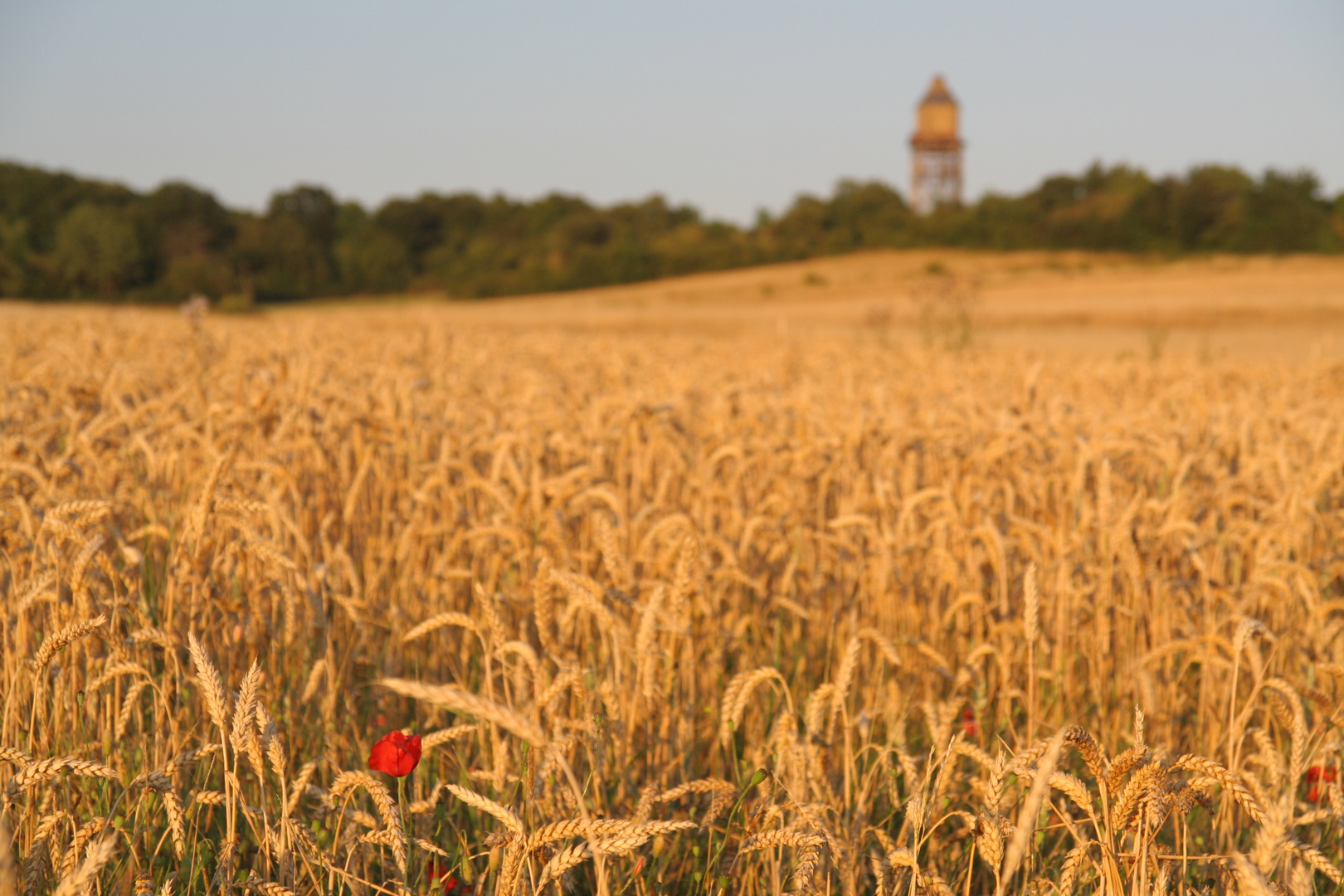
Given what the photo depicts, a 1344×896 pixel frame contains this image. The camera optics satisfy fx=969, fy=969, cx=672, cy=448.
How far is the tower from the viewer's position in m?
72.7

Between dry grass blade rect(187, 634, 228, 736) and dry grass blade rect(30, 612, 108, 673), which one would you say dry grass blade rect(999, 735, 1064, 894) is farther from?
dry grass blade rect(30, 612, 108, 673)

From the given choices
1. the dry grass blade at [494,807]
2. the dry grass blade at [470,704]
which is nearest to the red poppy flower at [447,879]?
the dry grass blade at [494,807]

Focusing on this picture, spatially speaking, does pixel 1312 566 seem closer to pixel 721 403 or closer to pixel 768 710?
pixel 768 710

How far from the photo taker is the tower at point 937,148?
238 feet

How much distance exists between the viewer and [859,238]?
4444cm

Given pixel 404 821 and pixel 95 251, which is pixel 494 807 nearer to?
pixel 404 821

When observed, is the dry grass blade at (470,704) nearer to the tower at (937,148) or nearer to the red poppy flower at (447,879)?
the red poppy flower at (447,879)

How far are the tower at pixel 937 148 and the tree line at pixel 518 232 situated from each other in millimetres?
25090

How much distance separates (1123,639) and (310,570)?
7.40 feet

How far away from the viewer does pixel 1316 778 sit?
2.10 metres

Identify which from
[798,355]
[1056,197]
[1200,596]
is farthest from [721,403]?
[1056,197]

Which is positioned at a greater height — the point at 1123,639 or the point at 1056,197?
the point at 1056,197

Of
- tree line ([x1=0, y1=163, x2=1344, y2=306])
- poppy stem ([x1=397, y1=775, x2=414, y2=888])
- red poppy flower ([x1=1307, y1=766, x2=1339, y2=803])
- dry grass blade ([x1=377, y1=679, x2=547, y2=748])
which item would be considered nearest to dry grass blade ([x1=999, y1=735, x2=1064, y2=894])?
dry grass blade ([x1=377, y1=679, x2=547, y2=748])

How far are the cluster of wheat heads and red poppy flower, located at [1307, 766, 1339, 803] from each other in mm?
40
